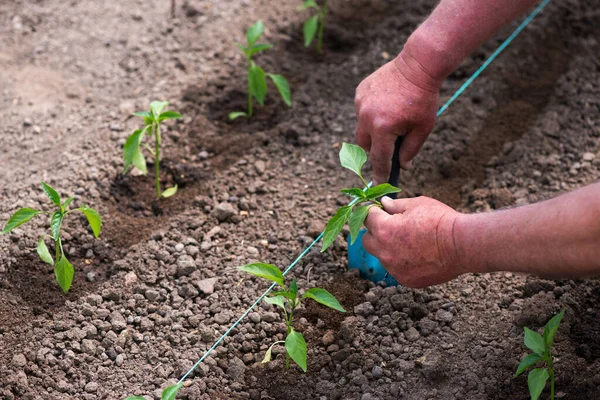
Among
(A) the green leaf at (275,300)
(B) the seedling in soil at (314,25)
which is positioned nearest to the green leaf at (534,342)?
(A) the green leaf at (275,300)

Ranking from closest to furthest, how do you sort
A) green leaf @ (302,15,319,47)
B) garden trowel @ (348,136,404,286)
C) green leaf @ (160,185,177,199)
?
garden trowel @ (348,136,404,286)
green leaf @ (160,185,177,199)
green leaf @ (302,15,319,47)

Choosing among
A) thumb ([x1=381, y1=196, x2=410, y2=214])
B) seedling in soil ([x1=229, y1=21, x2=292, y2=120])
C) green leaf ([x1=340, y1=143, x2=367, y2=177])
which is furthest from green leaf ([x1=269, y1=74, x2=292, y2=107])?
thumb ([x1=381, y1=196, x2=410, y2=214])

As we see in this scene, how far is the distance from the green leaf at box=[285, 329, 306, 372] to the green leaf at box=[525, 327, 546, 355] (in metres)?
0.56

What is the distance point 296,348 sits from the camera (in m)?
1.97

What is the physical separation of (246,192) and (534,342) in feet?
3.77

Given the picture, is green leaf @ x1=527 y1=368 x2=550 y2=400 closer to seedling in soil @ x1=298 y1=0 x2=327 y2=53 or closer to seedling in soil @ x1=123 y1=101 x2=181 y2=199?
seedling in soil @ x1=123 y1=101 x2=181 y2=199

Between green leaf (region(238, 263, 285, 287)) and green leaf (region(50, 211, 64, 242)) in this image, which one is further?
green leaf (region(50, 211, 64, 242))

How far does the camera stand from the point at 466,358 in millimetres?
2152

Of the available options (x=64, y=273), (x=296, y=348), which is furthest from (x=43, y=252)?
(x=296, y=348)

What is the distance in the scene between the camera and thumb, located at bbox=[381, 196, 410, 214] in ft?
6.28

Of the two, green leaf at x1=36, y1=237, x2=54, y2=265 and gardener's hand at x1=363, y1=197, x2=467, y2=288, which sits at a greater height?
gardener's hand at x1=363, y1=197, x2=467, y2=288

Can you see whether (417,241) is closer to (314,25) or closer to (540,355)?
(540,355)

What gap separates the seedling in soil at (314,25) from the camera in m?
3.11

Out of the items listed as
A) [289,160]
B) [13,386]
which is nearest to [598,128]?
[289,160]
